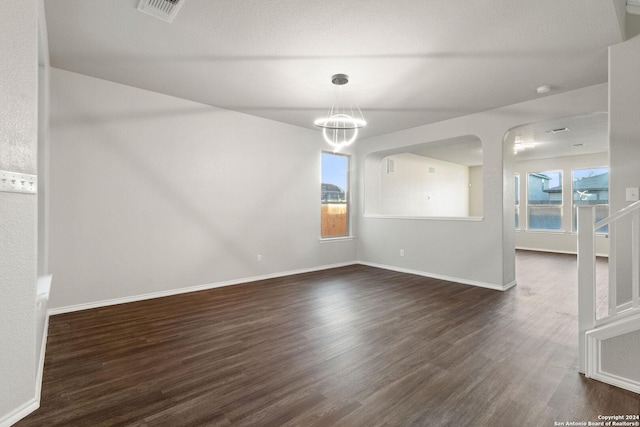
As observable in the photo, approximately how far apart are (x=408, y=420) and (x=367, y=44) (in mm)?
2944

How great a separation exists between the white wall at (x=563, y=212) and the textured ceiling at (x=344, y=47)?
593cm

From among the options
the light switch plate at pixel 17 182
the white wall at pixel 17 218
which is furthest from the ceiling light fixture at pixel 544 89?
the light switch plate at pixel 17 182

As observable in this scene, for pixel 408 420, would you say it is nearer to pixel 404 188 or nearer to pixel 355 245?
pixel 355 245

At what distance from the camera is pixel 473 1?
84.0 inches

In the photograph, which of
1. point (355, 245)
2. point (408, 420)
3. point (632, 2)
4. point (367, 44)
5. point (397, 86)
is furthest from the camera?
point (355, 245)

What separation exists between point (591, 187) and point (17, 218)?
1120 centimetres

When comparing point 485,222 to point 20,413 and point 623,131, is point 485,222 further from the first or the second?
point 20,413

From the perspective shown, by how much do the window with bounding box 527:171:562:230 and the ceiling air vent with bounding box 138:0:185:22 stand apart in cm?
1019

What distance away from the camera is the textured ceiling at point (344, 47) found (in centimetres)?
225

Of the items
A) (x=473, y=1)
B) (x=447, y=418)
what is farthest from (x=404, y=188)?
(x=447, y=418)

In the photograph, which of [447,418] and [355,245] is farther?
[355,245]

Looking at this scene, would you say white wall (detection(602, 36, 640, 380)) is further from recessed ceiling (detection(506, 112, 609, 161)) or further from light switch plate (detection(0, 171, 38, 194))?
light switch plate (detection(0, 171, 38, 194))

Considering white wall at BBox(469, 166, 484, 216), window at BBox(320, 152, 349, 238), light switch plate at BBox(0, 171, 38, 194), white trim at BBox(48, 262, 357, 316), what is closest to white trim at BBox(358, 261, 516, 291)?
window at BBox(320, 152, 349, 238)

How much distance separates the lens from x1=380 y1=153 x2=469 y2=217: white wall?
300 inches
